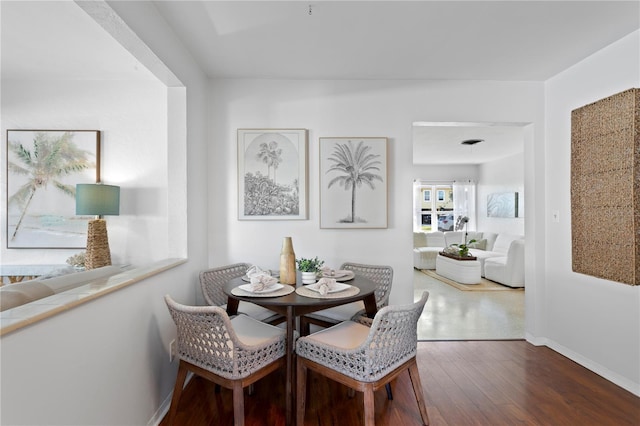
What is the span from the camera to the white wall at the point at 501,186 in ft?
21.3

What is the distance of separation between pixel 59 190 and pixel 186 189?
1.51 metres

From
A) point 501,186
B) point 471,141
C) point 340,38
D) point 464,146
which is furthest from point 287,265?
point 501,186

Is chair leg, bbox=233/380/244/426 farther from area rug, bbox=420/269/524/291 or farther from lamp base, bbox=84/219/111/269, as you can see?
area rug, bbox=420/269/524/291

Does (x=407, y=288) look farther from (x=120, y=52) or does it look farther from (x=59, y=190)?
(x=59, y=190)

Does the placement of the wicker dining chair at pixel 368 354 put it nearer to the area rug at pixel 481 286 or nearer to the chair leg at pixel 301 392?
the chair leg at pixel 301 392


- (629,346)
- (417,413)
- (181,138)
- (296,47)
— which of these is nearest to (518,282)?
(629,346)

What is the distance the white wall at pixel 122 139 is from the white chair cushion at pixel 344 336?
1.86 m

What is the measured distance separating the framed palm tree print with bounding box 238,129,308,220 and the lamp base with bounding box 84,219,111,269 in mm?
1149

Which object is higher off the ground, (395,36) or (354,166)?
(395,36)

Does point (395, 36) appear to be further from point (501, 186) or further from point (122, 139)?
point (501, 186)

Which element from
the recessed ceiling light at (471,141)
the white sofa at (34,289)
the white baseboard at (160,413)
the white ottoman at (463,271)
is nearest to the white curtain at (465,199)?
the recessed ceiling light at (471,141)

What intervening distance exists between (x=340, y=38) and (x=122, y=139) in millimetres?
2204

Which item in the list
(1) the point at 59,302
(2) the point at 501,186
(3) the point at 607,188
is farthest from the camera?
(2) the point at 501,186

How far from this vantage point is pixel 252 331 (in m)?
1.88
